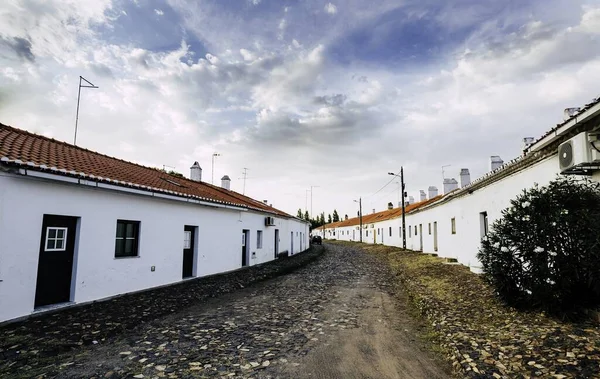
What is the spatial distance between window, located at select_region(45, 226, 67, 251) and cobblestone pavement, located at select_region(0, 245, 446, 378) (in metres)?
1.57

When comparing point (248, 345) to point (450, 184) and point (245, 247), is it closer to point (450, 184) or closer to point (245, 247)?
point (245, 247)

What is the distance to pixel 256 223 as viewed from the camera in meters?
19.4

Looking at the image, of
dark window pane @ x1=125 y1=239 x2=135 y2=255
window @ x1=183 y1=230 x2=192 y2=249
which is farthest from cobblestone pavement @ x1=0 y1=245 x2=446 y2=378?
window @ x1=183 y1=230 x2=192 y2=249

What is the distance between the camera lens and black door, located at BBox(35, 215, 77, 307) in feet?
24.9

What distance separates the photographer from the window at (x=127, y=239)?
9727 millimetres

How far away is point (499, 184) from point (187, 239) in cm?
1134

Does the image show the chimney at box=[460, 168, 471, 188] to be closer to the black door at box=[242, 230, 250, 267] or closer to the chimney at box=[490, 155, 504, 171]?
the chimney at box=[490, 155, 504, 171]

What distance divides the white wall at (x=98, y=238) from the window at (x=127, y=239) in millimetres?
177

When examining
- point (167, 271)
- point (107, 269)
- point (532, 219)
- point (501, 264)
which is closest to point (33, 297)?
point (107, 269)

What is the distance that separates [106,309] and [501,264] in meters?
8.86

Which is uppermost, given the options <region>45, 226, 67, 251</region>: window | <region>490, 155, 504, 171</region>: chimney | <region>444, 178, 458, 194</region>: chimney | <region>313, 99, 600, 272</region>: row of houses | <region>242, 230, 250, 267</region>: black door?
<region>444, 178, 458, 194</region>: chimney

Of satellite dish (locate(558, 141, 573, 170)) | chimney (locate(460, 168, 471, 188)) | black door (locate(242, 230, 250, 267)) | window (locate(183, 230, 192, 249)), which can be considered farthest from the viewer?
chimney (locate(460, 168, 471, 188))

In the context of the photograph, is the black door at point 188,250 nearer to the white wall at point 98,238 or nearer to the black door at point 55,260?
the white wall at point 98,238

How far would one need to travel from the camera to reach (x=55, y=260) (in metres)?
7.88
